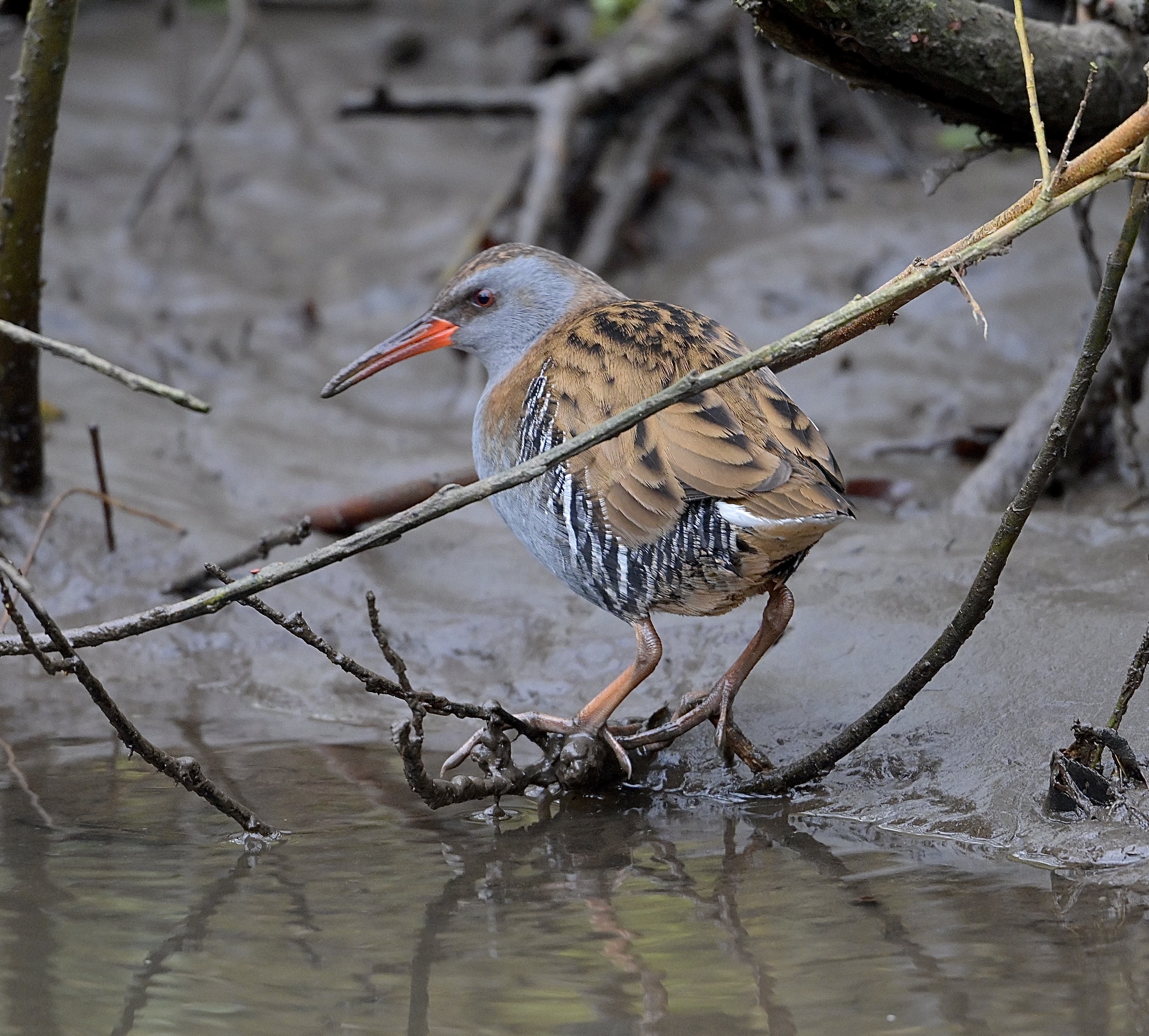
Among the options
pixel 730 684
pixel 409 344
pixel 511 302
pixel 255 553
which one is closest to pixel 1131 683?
pixel 730 684

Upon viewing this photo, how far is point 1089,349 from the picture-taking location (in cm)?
251

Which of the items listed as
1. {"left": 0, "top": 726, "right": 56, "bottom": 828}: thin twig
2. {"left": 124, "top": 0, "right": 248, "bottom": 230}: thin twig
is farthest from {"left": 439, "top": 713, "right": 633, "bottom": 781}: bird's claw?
{"left": 124, "top": 0, "right": 248, "bottom": 230}: thin twig

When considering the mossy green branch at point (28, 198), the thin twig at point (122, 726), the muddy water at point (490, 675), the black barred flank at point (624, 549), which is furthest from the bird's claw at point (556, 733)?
the mossy green branch at point (28, 198)

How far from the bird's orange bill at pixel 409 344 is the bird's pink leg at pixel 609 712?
1.10 metres

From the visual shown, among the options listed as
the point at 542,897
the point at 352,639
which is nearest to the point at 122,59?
the point at 352,639

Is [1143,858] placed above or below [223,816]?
above

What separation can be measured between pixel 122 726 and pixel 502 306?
170cm

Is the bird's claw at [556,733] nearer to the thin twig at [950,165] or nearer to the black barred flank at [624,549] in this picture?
the black barred flank at [624,549]

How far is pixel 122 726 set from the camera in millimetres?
2713

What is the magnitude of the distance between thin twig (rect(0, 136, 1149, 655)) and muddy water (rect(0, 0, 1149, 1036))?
661 millimetres

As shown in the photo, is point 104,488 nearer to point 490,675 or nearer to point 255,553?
point 255,553

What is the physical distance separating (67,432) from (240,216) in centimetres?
237

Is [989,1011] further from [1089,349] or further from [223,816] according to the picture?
[223,816]

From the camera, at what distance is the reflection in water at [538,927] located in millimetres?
2230
